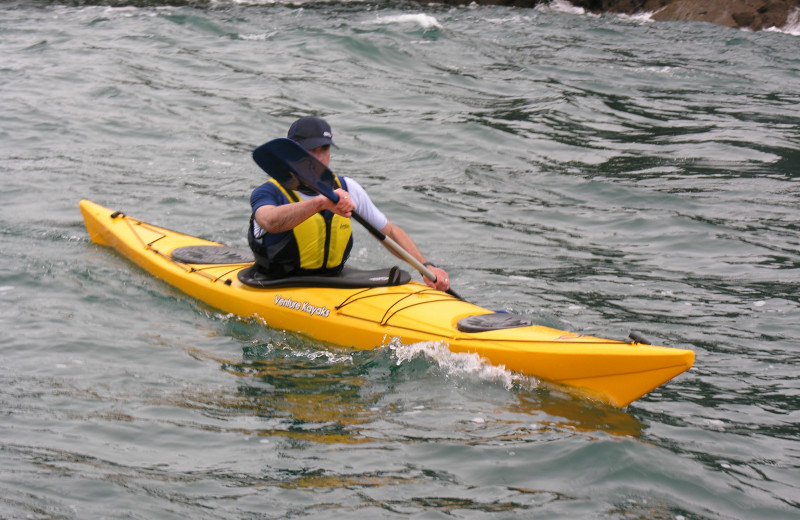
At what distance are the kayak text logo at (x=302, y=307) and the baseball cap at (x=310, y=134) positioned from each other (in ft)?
2.96

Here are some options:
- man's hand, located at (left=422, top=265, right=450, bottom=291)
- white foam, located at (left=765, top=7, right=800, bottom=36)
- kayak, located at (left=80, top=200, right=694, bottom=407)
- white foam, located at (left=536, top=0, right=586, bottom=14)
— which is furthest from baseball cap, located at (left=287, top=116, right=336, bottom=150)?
white foam, located at (left=536, top=0, right=586, bottom=14)

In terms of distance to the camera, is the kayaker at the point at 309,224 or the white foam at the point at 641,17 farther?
the white foam at the point at 641,17

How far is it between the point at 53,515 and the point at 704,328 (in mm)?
3704

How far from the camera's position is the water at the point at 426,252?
344 cm

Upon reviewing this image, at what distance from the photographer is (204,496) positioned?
3.28 meters

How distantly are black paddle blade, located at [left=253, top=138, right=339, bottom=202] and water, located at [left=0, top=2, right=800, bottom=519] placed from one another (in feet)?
3.03

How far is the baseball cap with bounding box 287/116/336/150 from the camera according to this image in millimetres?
4875

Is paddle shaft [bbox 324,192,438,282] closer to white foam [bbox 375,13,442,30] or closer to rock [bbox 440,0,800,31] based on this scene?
white foam [bbox 375,13,442,30]

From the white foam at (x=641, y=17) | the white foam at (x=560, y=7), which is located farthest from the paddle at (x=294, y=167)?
the white foam at (x=560, y=7)

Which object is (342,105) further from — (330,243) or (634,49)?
(330,243)

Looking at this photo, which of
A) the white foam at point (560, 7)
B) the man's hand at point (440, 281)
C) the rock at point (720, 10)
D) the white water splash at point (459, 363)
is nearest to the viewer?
the white water splash at point (459, 363)

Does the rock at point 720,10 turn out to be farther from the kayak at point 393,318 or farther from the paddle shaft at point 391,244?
the paddle shaft at point 391,244

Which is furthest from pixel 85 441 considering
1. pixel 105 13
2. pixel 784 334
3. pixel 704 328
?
pixel 105 13

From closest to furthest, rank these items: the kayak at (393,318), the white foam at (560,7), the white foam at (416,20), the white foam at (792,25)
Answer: the kayak at (393,318) < the white foam at (792,25) < the white foam at (416,20) < the white foam at (560,7)
